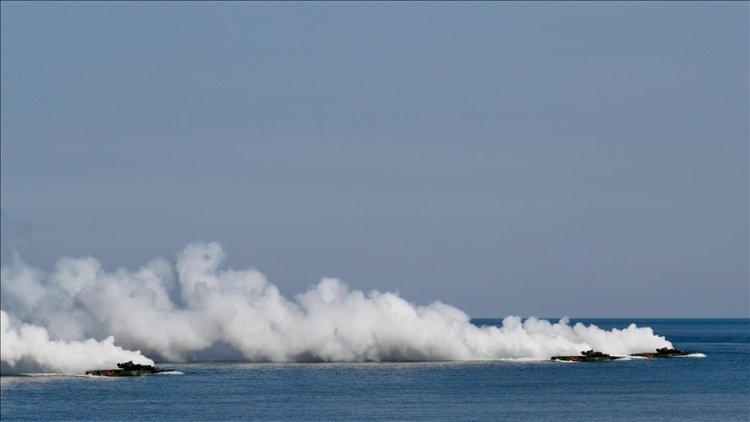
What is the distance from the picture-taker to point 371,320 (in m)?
184

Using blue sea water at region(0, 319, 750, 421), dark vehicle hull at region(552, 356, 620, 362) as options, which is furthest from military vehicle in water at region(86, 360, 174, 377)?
dark vehicle hull at region(552, 356, 620, 362)

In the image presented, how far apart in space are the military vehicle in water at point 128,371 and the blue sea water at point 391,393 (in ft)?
10.6

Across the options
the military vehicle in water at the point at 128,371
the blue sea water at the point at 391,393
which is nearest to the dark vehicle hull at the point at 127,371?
the military vehicle in water at the point at 128,371

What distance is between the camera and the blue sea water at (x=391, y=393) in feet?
388

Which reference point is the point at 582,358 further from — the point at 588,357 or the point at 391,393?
the point at 391,393

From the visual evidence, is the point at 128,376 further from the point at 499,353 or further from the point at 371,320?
the point at 499,353

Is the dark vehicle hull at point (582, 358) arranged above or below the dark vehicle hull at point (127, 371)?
above

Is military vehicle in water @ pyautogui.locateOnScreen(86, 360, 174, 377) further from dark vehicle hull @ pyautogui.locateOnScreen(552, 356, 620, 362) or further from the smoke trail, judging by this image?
dark vehicle hull @ pyautogui.locateOnScreen(552, 356, 620, 362)

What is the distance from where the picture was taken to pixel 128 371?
161500 millimetres

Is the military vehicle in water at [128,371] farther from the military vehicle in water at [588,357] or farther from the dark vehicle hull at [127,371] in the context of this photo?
the military vehicle in water at [588,357]

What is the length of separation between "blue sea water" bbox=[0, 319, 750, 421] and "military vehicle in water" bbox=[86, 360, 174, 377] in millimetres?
3226

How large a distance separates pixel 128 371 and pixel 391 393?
37.9 metres

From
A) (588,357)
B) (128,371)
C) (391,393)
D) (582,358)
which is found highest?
(588,357)

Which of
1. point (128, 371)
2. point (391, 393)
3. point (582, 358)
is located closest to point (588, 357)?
point (582, 358)
